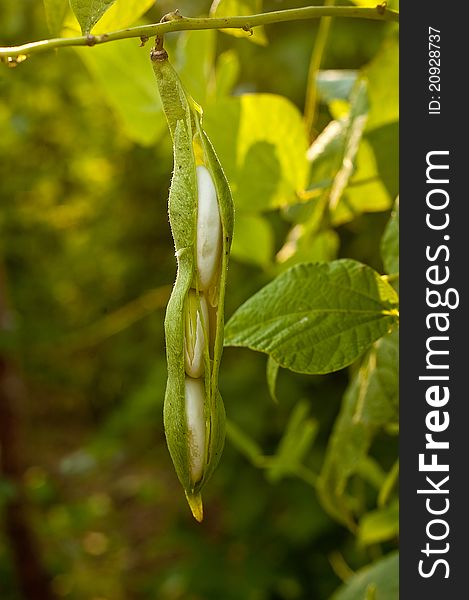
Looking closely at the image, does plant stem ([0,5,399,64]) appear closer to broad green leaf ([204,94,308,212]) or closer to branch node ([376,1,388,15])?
branch node ([376,1,388,15])

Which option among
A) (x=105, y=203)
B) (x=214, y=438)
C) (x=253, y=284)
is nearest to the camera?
(x=214, y=438)

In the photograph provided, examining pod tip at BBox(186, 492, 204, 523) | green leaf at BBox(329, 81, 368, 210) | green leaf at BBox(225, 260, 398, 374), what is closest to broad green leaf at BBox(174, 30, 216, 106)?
green leaf at BBox(329, 81, 368, 210)

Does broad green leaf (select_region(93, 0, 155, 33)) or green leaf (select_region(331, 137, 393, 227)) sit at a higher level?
green leaf (select_region(331, 137, 393, 227))

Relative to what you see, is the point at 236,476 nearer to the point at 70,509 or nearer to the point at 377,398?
the point at 70,509

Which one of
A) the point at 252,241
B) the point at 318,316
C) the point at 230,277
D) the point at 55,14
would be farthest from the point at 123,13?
the point at 230,277

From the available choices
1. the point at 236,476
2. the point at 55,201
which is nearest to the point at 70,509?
the point at 236,476
